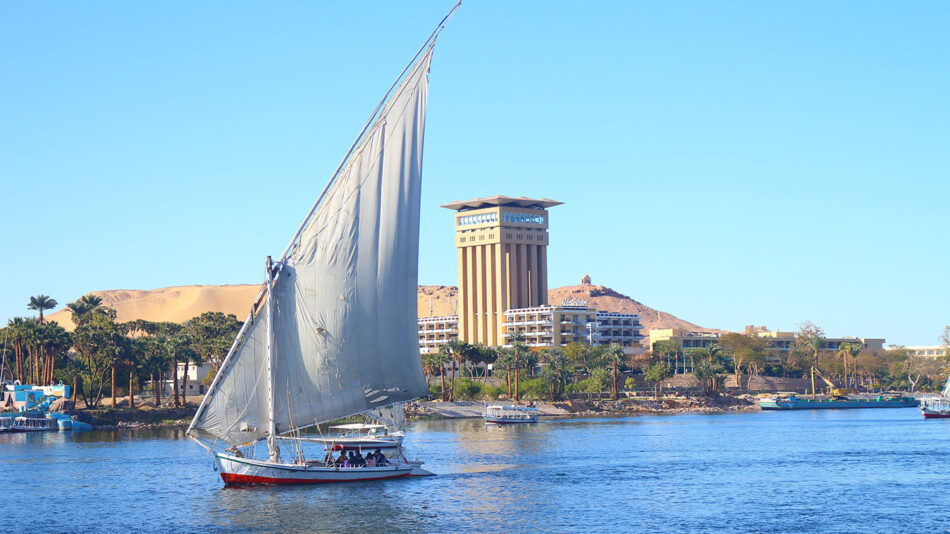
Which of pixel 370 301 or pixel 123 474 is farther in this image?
pixel 123 474

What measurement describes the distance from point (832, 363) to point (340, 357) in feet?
538

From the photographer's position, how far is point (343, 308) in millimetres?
46688

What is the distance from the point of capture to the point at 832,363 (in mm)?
194625

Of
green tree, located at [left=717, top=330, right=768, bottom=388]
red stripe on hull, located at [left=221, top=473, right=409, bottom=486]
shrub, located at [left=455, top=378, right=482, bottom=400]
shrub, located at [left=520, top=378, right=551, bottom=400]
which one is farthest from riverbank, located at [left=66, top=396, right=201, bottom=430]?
green tree, located at [left=717, top=330, right=768, bottom=388]

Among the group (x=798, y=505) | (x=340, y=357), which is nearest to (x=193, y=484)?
(x=340, y=357)

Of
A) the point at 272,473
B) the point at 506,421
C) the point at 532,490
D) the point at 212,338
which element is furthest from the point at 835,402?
the point at 272,473

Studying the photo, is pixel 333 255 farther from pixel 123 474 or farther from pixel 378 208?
pixel 123 474

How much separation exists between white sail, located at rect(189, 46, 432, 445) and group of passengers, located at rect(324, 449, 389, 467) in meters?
3.53

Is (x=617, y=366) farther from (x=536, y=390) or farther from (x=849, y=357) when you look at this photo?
(x=849, y=357)

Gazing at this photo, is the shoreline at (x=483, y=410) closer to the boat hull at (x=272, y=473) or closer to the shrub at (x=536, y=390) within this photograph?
the shrub at (x=536, y=390)

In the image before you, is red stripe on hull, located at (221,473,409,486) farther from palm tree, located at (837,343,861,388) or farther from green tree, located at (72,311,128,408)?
palm tree, located at (837,343,861,388)

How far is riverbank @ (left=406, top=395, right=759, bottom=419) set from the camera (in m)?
128

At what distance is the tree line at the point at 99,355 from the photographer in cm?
11481

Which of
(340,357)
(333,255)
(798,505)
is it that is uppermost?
(333,255)
